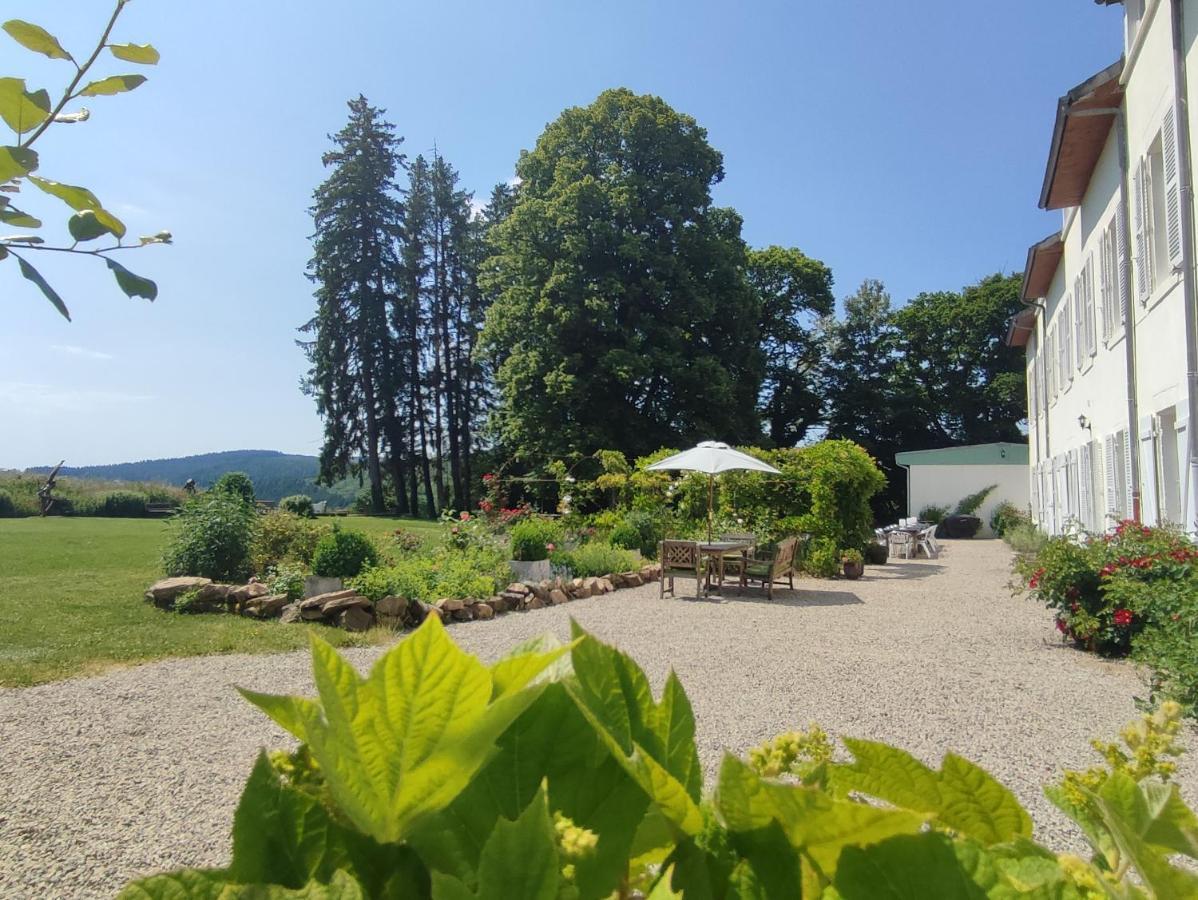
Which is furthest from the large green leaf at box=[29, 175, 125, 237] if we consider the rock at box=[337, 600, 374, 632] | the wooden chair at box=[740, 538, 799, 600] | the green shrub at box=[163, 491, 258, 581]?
the green shrub at box=[163, 491, 258, 581]

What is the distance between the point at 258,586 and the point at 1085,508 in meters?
12.7

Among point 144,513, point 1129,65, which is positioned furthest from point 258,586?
point 144,513

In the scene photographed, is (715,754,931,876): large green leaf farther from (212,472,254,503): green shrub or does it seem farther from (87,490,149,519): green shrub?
(87,490,149,519): green shrub

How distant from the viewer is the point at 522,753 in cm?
49

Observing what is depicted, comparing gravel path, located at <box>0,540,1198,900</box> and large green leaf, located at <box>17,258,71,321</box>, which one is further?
gravel path, located at <box>0,540,1198,900</box>

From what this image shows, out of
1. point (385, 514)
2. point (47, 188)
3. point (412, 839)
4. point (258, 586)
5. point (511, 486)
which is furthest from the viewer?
point (385, 514)

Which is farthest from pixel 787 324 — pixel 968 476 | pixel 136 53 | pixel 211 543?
pixel 136 53

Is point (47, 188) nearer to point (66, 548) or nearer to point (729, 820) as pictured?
point (729, 820)

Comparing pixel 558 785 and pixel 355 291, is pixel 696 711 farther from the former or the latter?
pixel 355 291

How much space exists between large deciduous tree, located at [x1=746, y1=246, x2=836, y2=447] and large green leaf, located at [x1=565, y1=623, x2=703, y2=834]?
34.8 metres

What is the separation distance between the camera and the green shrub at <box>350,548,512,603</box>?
938 centimetres

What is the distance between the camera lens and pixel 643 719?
1.77 feet

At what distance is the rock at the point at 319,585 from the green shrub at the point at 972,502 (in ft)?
86.2

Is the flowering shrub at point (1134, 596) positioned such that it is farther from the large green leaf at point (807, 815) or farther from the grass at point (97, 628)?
the grass at point (97, 628)
